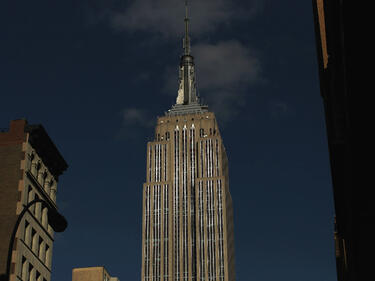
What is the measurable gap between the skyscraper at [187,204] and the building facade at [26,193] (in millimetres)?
108237

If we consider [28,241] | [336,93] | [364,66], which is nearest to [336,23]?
[336,93]

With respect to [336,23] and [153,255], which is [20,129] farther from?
[153,255]

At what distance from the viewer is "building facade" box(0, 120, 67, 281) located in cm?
5253

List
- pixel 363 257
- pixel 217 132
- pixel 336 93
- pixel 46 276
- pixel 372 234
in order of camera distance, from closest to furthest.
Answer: pixel 372 234
pixel 363 257
pixel 336 93
pixel 46 276
pixel 217 132

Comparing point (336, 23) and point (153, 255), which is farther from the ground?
point (153, 255)

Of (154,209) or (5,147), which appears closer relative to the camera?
(5,147)

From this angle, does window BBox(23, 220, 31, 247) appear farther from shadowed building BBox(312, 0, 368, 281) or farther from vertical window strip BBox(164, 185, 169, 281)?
vertical window strip BBox(164, 185, 169, 281)

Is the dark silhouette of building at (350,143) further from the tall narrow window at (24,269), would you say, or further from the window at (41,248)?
the window at (41,248)

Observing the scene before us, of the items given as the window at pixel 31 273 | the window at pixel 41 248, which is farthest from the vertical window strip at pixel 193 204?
the window at pixel 31 273

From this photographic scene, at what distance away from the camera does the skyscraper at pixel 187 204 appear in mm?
166375

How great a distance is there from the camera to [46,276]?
58.5 metres

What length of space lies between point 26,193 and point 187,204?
12133cm

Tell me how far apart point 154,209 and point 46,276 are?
384 ft

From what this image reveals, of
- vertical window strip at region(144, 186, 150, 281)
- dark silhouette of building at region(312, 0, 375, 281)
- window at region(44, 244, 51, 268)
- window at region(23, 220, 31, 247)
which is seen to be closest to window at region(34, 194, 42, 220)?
window at region(23, 220, 31, 247)
